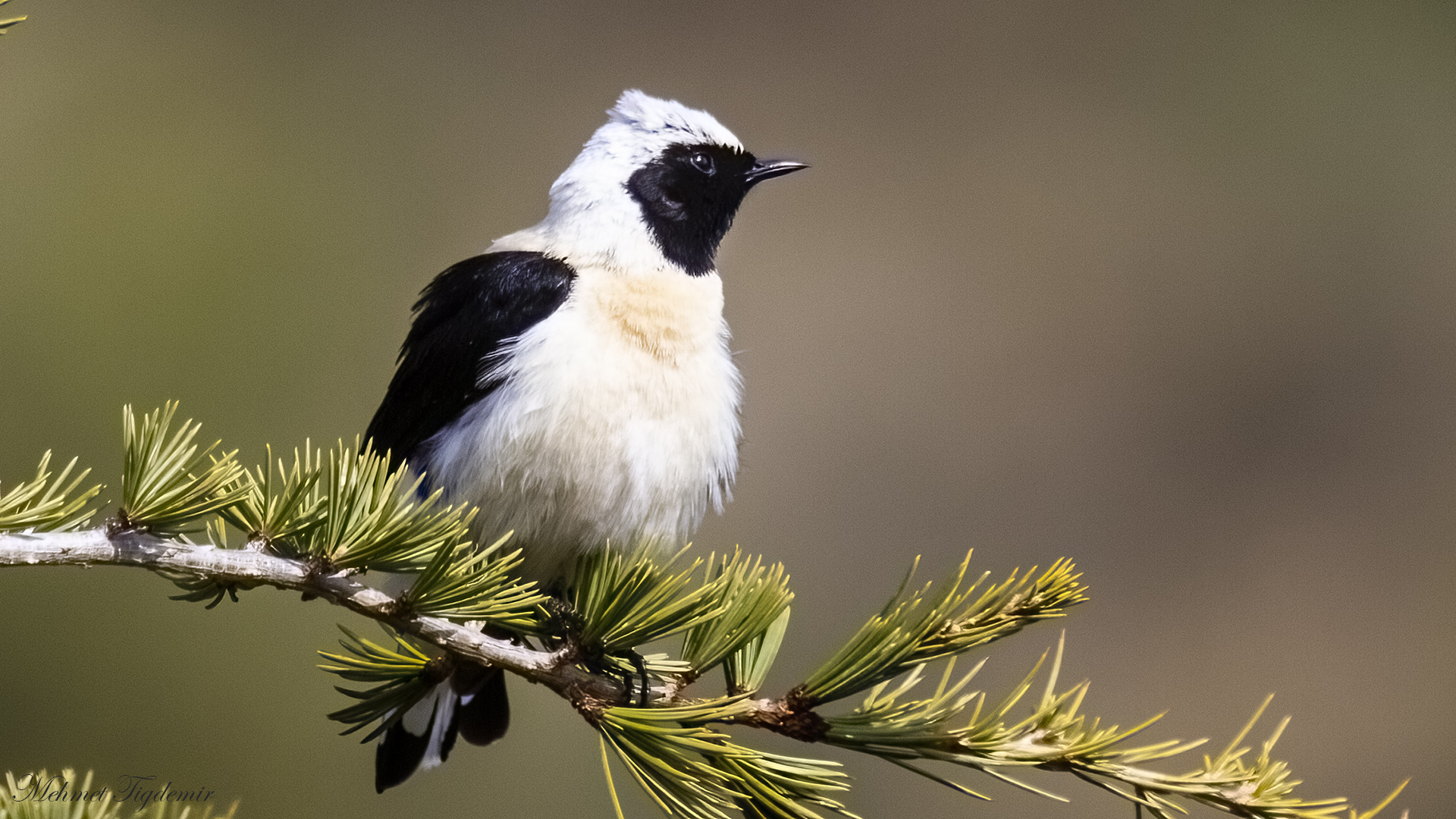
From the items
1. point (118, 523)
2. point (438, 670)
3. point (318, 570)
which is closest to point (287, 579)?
point (318, 570)

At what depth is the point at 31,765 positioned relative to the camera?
372cm

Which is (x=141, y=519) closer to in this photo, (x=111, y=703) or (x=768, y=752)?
(x=768, y=752)

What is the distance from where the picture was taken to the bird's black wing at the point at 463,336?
1961 mm

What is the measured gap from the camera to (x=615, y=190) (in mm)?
2373

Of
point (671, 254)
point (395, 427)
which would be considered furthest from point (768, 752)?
point (671, 254)

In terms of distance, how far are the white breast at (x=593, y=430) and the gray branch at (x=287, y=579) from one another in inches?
20.7

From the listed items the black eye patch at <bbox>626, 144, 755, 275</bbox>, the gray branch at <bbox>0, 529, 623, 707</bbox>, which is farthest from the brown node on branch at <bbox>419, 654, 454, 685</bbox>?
the black eye patch at <bbox>626, 144, 755, 275</bbox>

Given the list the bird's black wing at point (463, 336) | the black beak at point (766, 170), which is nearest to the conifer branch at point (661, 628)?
the bird's black wing at point (463, 336)

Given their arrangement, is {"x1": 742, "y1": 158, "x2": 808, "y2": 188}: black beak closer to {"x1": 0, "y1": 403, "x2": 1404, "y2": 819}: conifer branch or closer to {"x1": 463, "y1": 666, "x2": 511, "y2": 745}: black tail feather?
{"x1": 463, "y1": 666, "x2": 511, "y2": 745}: black tail feather

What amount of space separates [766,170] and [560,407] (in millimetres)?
1028

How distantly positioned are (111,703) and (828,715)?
3793mm

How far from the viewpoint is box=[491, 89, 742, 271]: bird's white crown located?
2.19 meters

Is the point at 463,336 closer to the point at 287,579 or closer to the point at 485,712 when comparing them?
the point at 485,712

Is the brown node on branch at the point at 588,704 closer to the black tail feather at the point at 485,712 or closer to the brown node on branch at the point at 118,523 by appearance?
the brown node on branch at the point at 118,523
